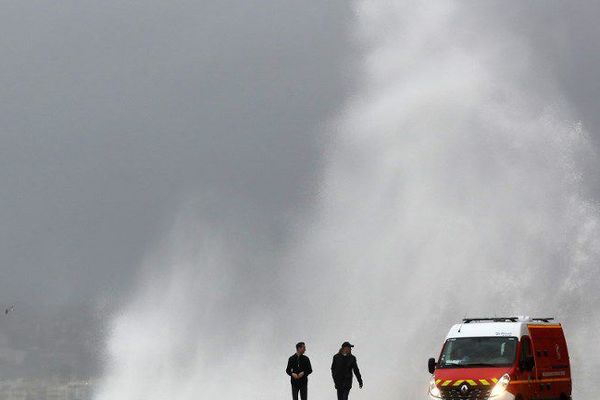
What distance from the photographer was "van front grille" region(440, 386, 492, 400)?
101ft

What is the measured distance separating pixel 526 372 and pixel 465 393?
1.91 m

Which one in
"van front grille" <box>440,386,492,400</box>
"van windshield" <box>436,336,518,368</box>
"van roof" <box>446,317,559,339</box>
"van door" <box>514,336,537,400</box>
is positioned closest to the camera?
"van front grille" <box>440,386,492,400</box>

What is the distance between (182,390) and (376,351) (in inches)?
410

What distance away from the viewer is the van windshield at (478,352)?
31.6 metres

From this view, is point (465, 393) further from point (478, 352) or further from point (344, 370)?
point (344, 370)

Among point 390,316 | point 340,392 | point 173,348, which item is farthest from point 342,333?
point 340,392

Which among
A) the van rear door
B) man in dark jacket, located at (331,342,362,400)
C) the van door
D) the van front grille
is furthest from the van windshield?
man in dark jacket, located at (331,342,362,400)

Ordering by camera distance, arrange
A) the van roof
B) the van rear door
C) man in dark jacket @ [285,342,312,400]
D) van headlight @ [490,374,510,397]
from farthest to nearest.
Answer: man in dark jacket @ [285,342,312,400] → the van rear door → the van roof → van headlight @ [490,374,510,397]

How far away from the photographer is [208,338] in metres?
72.9

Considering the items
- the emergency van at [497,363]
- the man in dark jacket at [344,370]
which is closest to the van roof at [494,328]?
the emergency van at [497,363]

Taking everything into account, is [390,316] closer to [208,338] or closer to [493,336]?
[208,338]

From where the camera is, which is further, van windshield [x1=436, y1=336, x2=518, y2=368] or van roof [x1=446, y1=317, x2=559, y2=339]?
van roof [x1=446, y1=317, x2=559, y2=339]

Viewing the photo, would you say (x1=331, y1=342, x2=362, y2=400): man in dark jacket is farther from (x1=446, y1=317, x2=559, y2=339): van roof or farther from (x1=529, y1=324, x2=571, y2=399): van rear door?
(x1=529, y1=324, x2=571, y2=399): van rear door

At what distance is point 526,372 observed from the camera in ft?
104
